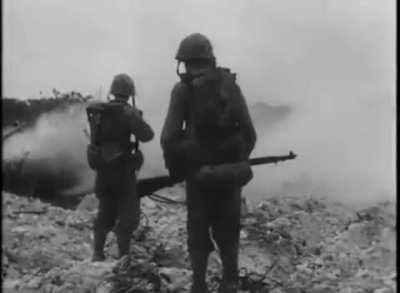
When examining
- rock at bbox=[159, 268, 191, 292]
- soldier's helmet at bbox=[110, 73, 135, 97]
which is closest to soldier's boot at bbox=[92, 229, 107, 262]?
rock at bbox=[159, 268, 191, 292]

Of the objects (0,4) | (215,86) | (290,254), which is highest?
(0,4)

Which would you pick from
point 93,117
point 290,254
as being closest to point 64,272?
point 93,117

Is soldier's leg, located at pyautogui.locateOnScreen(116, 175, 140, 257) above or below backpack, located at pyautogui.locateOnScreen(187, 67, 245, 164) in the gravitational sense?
below

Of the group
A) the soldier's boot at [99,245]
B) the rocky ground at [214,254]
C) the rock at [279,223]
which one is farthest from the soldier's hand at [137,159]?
the rock at [279,223]

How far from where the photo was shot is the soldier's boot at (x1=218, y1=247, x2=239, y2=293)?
608 cm

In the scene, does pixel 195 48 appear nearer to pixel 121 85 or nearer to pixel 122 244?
pixel 121 85

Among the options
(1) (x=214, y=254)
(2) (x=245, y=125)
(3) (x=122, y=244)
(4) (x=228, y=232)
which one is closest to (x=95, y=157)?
(3) (x=122, y=244)

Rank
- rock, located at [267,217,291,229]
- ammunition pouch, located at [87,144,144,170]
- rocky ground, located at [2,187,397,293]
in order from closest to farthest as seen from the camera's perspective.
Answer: rocky ground, located at [2,187,397,293] → ammunition pouch, located at [87,144,144,170] → rock, located at [267,217,291,229]

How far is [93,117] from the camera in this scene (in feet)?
24.1

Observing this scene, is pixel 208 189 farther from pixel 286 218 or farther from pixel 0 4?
pixel 286 218

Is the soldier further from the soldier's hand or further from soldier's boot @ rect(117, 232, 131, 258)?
soldier's boot @ rect(117, 232, 131, 258)

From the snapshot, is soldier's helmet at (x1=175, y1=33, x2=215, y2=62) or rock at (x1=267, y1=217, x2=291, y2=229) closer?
soldier's helmet at (x1=175, y1=33, x2=215, y2=62)

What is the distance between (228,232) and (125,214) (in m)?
1.66

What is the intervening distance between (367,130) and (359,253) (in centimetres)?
312
